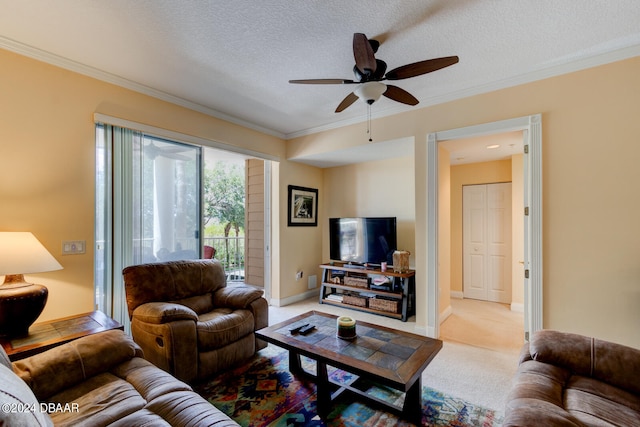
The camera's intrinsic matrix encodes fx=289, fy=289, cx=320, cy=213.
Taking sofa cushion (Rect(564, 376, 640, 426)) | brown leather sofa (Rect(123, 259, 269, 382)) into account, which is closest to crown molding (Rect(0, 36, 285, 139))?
brown leather sofa (Rect(123, 259, 269, 382))

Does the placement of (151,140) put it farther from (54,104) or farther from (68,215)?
(68,215)

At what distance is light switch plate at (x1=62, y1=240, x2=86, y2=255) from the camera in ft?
Answer: 8.08

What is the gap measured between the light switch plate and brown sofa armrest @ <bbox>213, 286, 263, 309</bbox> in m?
1.22

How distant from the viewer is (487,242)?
470cm

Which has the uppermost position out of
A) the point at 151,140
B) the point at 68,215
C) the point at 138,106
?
the point at 138,106

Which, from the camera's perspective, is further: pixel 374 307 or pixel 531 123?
pixel 374 307

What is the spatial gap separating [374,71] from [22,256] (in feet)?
8.59

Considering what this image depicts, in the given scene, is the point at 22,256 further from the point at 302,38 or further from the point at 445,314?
the point at 445,314

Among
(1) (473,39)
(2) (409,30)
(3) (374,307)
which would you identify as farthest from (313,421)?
(1) (473,39)

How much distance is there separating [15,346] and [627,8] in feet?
14.3

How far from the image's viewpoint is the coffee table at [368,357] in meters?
1.62

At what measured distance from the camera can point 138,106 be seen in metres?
2.94

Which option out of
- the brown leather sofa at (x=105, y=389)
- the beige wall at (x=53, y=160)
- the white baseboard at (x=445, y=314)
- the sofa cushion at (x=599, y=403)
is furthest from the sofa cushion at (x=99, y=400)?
the white baseboard at (x=445, y=314)

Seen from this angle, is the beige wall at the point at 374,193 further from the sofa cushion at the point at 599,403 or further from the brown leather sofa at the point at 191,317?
the sofa cushion at the point at 599,403
